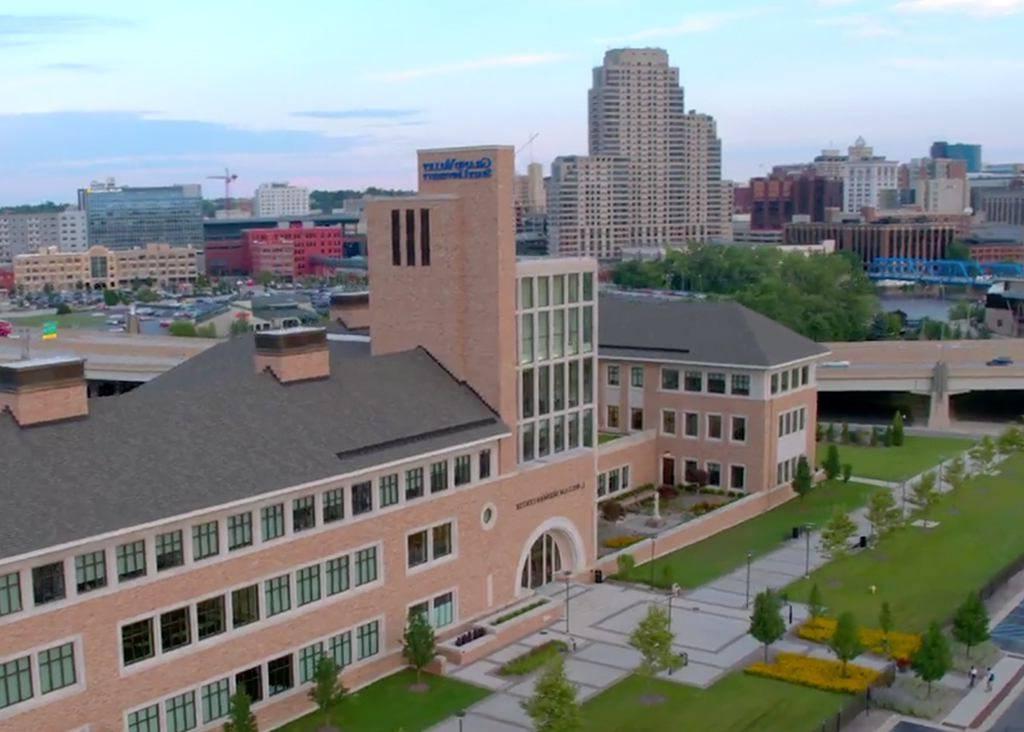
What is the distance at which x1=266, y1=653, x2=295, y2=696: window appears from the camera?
40.3 m

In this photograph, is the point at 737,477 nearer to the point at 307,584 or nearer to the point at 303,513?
the point at 307,584

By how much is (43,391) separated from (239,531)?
7.48 metres

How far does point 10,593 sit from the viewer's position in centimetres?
3259

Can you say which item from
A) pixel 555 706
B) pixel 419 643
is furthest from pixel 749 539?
pixel 555 706

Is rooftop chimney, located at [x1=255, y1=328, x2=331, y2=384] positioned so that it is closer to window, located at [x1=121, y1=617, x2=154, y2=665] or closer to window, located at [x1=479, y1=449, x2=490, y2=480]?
window, located at [x1=479, y1=449, x2=490, y2=480]

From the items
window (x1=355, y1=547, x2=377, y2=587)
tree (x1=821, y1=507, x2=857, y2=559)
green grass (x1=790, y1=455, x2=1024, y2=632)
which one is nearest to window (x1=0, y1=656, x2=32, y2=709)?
window (x1=355, y1=547, x2=377, y2=587)

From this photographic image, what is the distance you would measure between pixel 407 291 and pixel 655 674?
1954 centimetres

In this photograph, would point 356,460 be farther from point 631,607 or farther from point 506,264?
point 631,607

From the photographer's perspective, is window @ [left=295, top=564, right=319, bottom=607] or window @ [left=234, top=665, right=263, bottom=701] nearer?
window @ [left=234, top=665, right=263, bottom=701]

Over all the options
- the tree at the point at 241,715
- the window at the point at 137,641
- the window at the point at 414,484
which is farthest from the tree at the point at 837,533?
the window at the point at 137,641

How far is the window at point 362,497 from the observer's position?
140ft

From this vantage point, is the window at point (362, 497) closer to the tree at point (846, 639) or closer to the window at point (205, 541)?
the window at point (205, 541)

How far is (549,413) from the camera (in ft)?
177

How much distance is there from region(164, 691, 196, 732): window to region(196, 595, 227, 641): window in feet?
6.10
